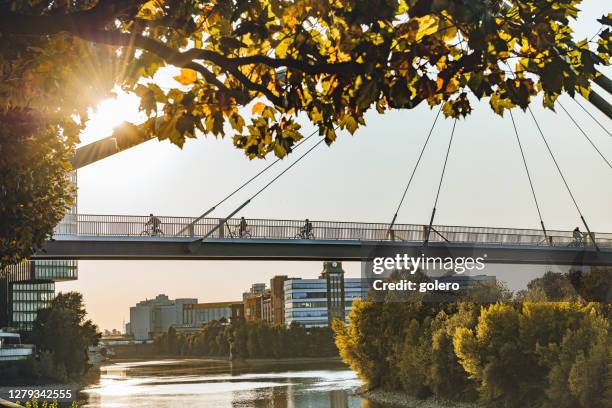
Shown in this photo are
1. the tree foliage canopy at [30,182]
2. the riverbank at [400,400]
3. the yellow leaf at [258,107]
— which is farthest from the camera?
the riverbank at [400,400]

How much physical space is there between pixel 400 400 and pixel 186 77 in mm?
60732

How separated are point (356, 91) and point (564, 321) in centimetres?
4401

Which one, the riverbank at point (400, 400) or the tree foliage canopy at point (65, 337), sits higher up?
the tree foliage canopy at point (65, 337)

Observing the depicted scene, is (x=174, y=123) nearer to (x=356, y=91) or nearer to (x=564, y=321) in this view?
(x=356, y=91)

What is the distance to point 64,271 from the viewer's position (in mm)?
172750

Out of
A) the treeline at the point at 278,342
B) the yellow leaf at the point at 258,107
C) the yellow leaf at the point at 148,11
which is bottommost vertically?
the treeline at the point at 278,342

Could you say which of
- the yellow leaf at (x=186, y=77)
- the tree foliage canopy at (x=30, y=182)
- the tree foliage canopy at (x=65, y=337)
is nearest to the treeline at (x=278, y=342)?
the tree foliage canopy at (x=65, y=337)

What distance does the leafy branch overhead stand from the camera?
7.40 m

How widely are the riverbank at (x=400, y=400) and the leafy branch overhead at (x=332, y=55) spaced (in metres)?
49.9

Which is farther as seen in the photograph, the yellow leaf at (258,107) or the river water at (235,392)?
the river water at (235,392)

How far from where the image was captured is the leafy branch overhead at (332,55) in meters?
7.40

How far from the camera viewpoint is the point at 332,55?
8539 millimetres

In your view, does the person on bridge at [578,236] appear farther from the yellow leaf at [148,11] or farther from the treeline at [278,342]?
the treeline at [278,342]

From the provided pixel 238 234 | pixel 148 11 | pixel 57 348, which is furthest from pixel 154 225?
pixel 57 348
